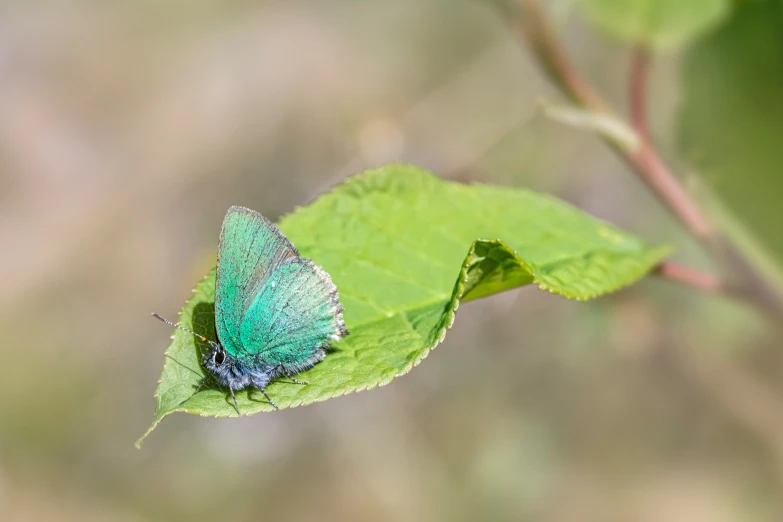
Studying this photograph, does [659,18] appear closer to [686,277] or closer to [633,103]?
[633,103]

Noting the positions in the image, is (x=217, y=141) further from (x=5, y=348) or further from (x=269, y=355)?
(x=269, y=355)

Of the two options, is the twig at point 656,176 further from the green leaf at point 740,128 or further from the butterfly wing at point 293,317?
the butterfly wing at point 293,317

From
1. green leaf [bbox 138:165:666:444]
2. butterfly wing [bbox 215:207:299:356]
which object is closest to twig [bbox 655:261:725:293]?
green leaf [bbox 138:165:666:444]

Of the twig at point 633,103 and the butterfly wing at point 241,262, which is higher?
the twig at point 633,103

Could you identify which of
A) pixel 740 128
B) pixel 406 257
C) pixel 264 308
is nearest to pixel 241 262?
pixel 264 308

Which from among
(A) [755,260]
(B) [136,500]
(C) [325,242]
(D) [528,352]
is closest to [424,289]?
(C) [325,242]

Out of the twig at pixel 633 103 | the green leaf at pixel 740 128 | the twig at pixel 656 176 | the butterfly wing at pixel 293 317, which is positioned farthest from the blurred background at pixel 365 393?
the twig at pixel 656 176
